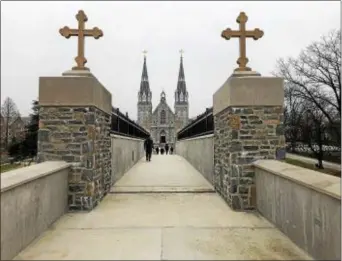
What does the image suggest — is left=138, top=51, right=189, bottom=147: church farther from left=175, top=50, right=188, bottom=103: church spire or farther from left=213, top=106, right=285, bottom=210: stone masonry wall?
left=213, top=106, right=285, bottom=210: stone masonry wall

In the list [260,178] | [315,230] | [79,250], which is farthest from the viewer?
[260,178]

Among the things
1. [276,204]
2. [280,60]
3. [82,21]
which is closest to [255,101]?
[276,204]

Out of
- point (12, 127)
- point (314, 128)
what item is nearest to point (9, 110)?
point (12, 127)

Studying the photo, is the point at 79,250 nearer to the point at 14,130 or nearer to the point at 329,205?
the point at 329,205

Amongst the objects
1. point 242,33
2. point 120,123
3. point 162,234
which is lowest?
point 162,234

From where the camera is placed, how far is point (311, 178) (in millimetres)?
4066

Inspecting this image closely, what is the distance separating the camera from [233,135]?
6.34m

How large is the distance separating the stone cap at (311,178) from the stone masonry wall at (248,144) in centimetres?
68

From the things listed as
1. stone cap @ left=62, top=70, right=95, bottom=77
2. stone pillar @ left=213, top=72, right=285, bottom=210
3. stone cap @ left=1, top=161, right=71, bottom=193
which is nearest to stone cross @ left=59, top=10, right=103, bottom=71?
stone cap @ left=62, top=70, right=95, bottom=77

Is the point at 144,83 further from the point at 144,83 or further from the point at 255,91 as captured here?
the point at 255,91

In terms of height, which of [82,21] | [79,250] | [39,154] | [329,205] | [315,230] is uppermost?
[82,21]

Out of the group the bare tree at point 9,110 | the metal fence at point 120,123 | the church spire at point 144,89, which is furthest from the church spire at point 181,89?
the metal fence at point 120,123

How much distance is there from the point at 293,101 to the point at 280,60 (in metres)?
3.58

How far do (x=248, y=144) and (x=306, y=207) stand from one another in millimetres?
2498
